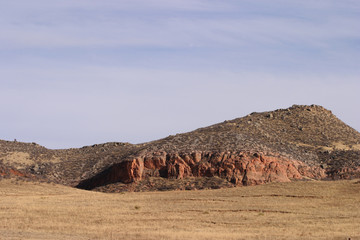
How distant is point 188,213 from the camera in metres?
40.9

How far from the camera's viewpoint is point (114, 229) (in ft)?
107

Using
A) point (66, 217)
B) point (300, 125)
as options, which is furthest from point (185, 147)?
point (66, 217)

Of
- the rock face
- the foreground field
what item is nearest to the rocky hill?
the rock face

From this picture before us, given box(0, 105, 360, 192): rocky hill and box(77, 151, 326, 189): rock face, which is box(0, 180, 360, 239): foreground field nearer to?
box(77, 151, 326, 189): rock face

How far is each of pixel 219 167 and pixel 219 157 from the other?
121 cm

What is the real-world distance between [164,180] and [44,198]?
17.2 metres

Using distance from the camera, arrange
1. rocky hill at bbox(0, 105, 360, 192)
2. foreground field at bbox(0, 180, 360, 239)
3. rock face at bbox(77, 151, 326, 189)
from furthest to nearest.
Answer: rocky hill at bbox(0, 105, 360, 192), rock face at bbox(77, 151, 326, 189), foreground field at bbox(0, 180, 360, 239)

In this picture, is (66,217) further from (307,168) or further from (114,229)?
(307,168)

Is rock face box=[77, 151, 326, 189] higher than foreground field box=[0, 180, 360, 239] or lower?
higher

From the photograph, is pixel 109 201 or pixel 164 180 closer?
pixel 109 201

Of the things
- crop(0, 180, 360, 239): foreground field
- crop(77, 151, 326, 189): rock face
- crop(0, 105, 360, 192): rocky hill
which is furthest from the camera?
crop(0, 105, 360, 192): rocky hill

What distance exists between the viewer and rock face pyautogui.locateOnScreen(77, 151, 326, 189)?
6250 centimetres

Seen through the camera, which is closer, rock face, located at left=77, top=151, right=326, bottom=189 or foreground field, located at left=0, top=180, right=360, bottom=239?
foreground field, located at left=0, top=180, right=360, bottom=239

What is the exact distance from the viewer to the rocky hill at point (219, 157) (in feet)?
206
